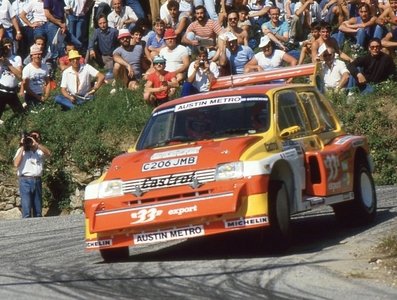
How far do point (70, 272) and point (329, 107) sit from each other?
179 inches

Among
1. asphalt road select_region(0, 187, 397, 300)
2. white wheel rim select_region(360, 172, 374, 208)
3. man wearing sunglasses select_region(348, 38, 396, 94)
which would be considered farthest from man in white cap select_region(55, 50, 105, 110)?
white wheel rim select_region(360, 172, 374, 208)

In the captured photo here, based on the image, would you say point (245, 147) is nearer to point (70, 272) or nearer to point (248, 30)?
point (70, 272)

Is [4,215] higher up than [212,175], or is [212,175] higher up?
[212,175]

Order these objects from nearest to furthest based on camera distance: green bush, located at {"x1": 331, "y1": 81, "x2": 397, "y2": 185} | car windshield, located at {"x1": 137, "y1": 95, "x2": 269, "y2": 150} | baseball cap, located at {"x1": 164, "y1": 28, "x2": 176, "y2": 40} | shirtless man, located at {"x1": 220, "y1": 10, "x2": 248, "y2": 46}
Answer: car windshield, located at {"x1": 137, "y1": 95, "x2": 269, "y2": 150}
baseball cap, located at {"x1": 164, "y1": 28, "x2": 176, "y2": 40}
green bush, located at {"x1": 331, "y1": 81, "x2": 397, "y2": 185}
shirtless man, located at {"x1": 220, "y1": 10, "x2": 248, "y2": 46}

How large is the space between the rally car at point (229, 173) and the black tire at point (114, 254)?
0.04 ft

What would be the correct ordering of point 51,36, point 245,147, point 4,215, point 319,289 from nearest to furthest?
point 319,289, point 245,147, point 4,215, point 51,36

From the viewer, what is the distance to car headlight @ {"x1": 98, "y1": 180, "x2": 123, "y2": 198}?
12.3m

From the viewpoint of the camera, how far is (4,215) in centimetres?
2398

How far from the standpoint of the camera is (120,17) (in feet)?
83.9

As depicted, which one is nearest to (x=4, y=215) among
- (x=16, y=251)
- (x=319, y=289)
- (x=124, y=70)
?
(x=124, y=70)

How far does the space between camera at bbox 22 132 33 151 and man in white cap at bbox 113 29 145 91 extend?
283 centimetres

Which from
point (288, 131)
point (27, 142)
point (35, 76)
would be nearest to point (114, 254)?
point (288, 131)

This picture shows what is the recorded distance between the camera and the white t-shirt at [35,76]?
2386 centimetres

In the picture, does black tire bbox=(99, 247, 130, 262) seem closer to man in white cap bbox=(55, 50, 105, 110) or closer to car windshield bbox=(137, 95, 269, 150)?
car windshield bbox=(137, 95, 269, 150)
